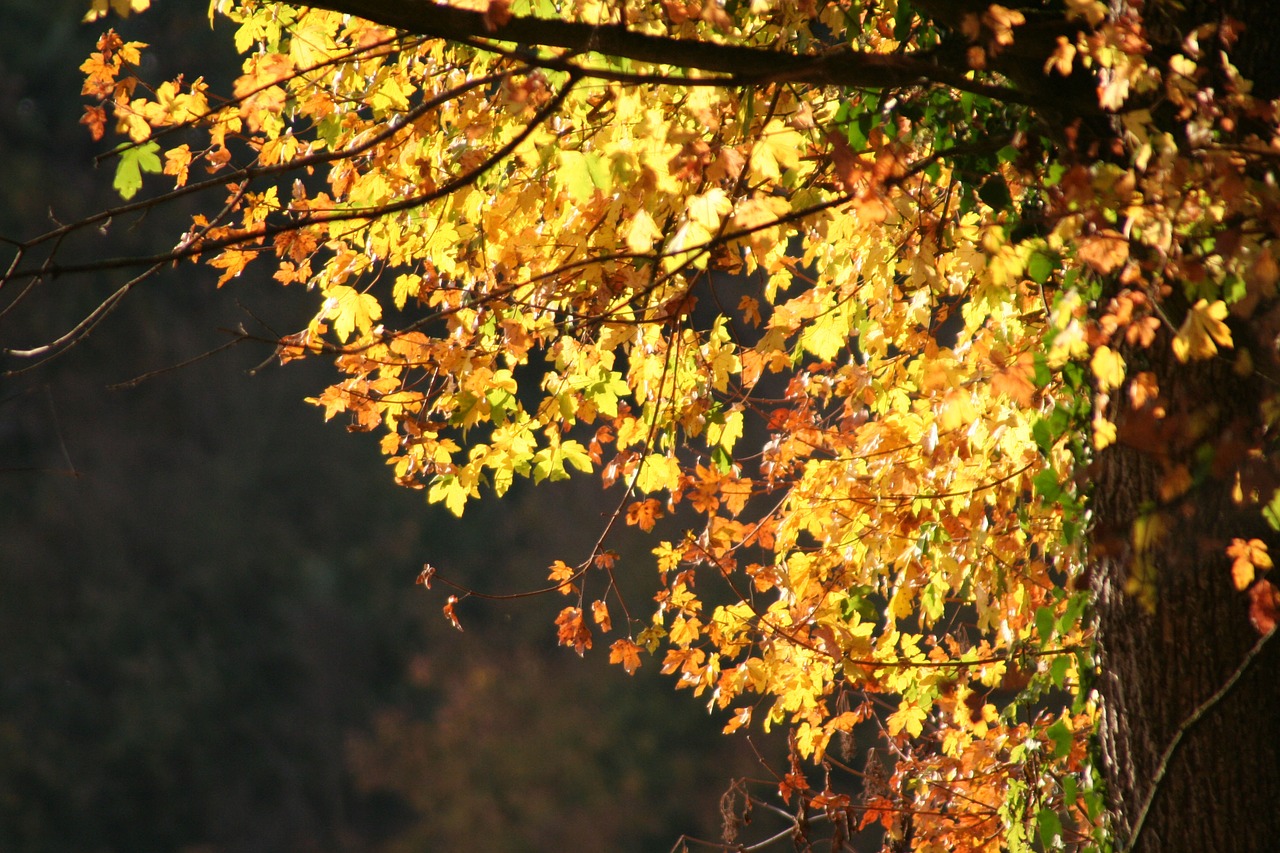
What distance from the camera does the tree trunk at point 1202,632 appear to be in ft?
6.93

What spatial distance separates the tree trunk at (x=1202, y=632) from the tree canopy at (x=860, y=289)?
0.4 inches

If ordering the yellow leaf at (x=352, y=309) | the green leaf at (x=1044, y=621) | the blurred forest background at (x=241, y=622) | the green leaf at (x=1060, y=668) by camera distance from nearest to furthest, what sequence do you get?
the green leaf at (x=1044, y=621), the green leaf at (x=1060, y=668), the yellow leaf at (x=352, y=309), the blurred forest background at (x=241, y=622)

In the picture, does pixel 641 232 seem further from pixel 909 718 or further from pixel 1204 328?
pixel 909 718

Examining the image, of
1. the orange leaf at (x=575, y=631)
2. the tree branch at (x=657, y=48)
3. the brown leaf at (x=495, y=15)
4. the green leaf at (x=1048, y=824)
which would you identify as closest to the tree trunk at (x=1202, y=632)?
the green leaf at (x=1048, y=824)

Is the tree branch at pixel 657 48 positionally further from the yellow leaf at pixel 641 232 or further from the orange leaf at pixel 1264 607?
the orange leaf at pixel 1264 607

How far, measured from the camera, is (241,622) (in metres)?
14.2

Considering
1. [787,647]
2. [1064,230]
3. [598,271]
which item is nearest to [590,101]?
[598,271]

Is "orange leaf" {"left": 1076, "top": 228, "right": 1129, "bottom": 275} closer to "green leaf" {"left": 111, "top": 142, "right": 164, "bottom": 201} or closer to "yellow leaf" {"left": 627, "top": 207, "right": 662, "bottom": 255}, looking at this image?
"yellow leaf" {"left": 627, "top": 207, "right": 662, "bottom": 255}

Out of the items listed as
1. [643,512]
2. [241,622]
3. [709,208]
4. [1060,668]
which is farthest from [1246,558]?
[241,622]

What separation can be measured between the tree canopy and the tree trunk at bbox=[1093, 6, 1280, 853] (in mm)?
10

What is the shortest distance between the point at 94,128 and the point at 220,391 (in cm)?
1329

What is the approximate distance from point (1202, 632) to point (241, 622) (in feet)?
44.6

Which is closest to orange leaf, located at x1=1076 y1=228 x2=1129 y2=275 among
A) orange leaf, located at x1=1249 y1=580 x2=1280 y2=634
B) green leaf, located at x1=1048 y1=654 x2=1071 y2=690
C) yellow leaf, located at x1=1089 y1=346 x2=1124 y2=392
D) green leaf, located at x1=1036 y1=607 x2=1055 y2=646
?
yellow leaf, located at x1=1089 y1=346 x2=1124 y2=392

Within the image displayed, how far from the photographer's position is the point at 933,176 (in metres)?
2.44
